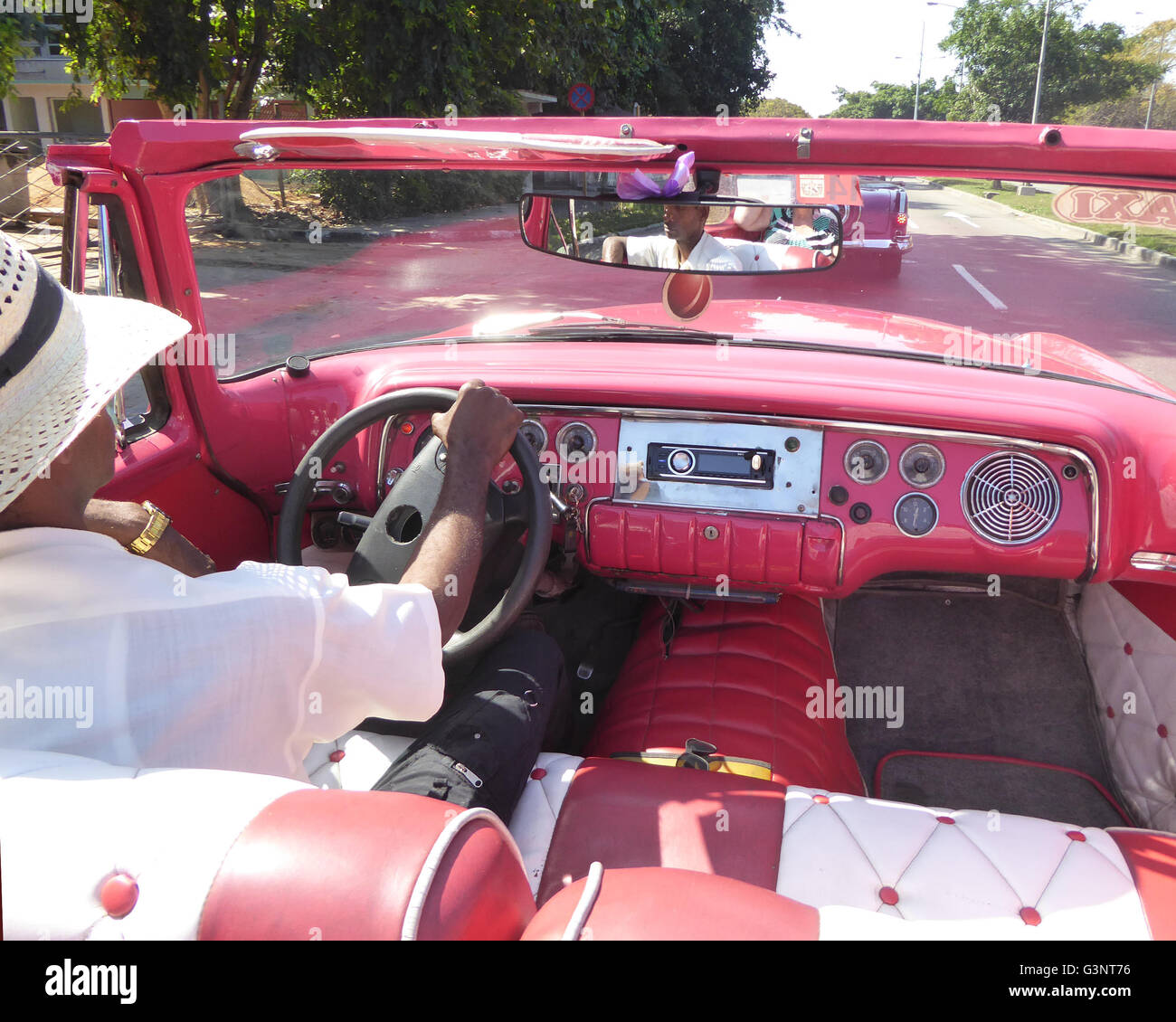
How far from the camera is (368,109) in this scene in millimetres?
12539

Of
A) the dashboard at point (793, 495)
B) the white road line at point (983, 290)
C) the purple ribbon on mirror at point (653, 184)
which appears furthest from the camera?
the white road line at point (983, 290)

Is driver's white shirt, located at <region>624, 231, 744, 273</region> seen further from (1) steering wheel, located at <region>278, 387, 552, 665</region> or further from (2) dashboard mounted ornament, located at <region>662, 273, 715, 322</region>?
(1) steering wheel, located at <region>278, 387, 552, 665</region>

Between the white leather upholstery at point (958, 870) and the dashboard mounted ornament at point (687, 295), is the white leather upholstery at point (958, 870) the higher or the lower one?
the lower one

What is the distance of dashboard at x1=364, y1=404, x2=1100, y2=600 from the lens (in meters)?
2.22

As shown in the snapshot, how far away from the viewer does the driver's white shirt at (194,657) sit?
1009 mm

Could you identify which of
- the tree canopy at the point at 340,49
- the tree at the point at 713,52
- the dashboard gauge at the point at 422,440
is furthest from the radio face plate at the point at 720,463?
the tree at the point at 713,52

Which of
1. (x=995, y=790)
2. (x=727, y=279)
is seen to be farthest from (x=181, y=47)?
(x=995, y=790)

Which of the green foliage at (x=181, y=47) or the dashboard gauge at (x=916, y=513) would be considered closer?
the dashboard gauge at (x=916, y=513)

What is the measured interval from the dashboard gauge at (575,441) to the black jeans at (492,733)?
0.50 metres

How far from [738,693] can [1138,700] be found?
1200 mm

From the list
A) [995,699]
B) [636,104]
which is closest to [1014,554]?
[995,699]

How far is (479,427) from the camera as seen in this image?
1.79 metres

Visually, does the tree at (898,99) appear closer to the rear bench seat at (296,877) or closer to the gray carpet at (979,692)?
the gray carpet at (979,692)

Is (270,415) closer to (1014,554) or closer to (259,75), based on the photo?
(1014,554)
